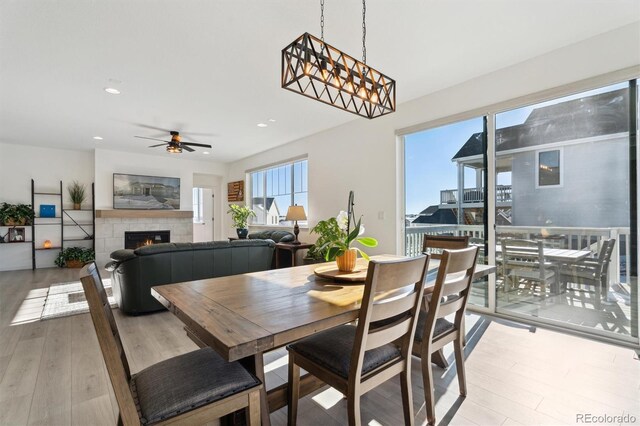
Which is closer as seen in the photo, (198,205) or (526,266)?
(526,266)

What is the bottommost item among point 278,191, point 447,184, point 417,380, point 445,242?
point 417,380

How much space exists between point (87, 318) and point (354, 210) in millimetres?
3603

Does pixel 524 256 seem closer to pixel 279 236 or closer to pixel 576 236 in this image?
pixel 576 236

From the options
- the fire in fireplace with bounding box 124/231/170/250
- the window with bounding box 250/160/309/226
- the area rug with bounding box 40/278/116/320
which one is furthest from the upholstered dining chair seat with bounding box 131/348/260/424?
the fire in fireplace with bounding box 124/231/170/250

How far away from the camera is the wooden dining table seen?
1.01 m

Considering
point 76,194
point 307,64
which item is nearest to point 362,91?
point 307,64

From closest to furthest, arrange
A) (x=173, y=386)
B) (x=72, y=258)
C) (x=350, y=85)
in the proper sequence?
(x=173, y=386), (x=350, y=85), (x=72, y=258)

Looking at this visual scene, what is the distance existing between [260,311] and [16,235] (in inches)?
304

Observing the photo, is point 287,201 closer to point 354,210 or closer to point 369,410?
point 354,210

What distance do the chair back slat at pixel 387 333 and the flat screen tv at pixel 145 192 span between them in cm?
740

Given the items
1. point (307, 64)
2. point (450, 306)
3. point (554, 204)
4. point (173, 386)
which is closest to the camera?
point (173, 386)

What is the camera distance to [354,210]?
15.8 ft

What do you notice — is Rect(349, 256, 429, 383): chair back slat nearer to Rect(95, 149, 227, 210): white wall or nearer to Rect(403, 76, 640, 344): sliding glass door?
Rect(403, 76, 640, 344): sliding glass door

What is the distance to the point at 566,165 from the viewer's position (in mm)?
2926
